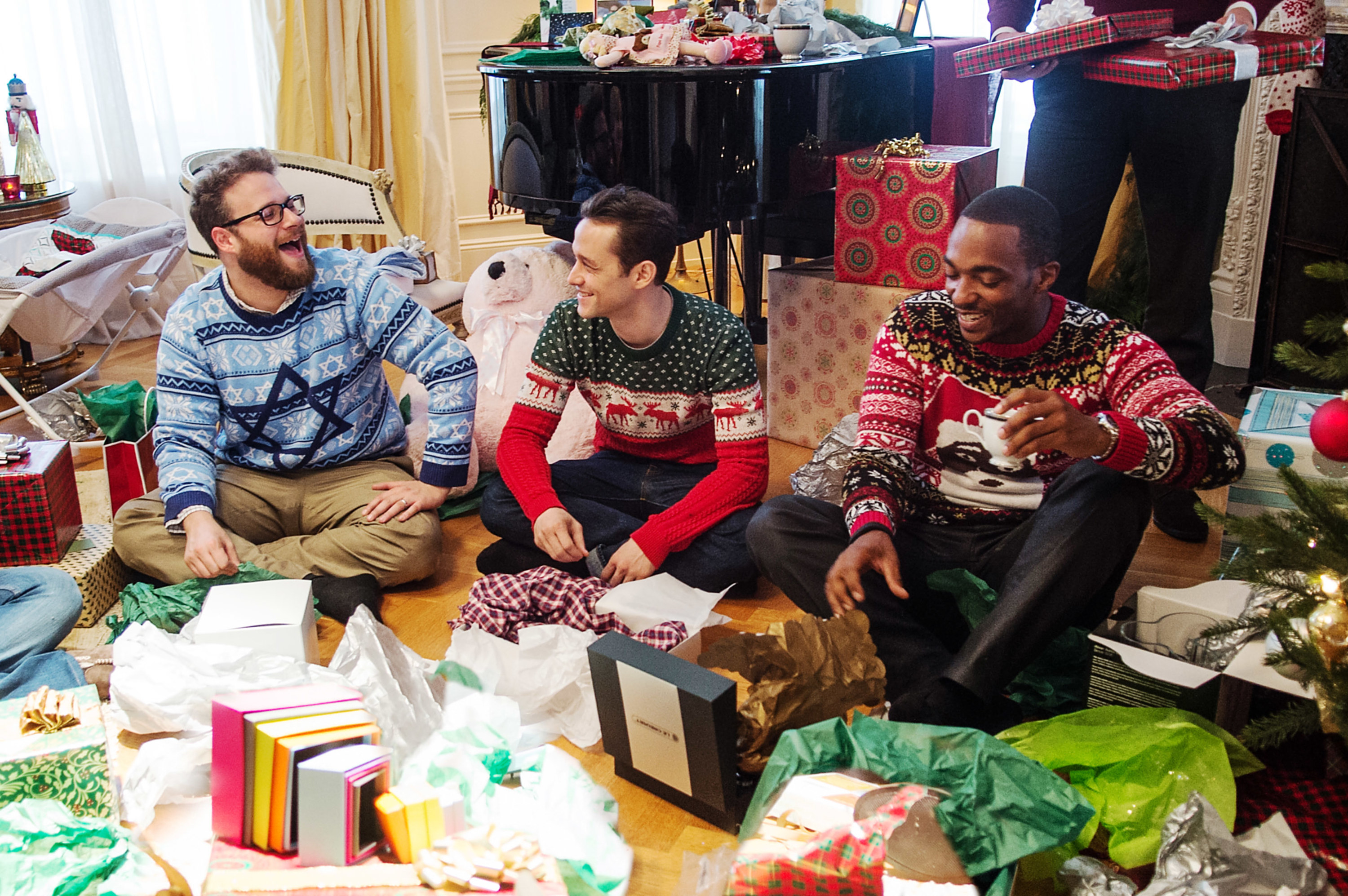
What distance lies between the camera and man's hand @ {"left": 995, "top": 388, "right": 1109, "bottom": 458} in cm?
161

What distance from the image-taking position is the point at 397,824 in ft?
4.55

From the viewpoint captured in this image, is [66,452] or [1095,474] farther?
[66,452]

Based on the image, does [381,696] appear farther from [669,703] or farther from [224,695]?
[669,703]

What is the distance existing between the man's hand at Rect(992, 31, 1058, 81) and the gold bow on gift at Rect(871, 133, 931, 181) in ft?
0.90

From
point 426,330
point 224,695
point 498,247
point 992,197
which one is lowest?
point 498,247

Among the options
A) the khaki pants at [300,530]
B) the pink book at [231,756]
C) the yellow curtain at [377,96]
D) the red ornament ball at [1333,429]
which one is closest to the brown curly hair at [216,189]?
the khaki pants at [300,530]

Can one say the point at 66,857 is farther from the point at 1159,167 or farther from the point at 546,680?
the point at 1159,167

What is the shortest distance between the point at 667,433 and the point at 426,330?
56cm

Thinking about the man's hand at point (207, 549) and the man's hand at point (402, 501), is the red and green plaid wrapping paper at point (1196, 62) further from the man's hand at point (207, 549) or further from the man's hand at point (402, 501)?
the man's hand at point (207, 549)

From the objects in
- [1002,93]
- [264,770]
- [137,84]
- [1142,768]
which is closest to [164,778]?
[264,770]

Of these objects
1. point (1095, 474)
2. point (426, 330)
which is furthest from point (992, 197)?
point (426, 330)

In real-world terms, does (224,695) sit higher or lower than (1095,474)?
lower

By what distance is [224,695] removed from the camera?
1.58 m

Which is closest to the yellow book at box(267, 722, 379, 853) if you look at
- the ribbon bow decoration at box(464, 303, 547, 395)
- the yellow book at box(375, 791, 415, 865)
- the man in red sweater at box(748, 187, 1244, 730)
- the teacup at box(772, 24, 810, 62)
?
the yellow book at box(375, 791, 415, 865)
